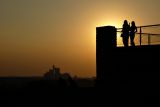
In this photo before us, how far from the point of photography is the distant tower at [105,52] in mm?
37156

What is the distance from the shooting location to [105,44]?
1479 inches

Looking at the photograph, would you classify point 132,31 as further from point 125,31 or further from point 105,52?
point 105,52

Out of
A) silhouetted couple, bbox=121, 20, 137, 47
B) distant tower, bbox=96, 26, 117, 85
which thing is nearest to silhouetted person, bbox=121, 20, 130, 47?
silhouetted couple, bbox=121, 20, 137, 47

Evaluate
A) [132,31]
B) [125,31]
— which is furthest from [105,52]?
[132,31]

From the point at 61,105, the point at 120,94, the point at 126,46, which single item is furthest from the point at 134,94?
the point at 61,105

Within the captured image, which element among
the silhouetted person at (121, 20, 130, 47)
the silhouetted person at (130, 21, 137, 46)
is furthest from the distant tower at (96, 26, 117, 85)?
the silhouetted person at (130, 21, 137, 46)

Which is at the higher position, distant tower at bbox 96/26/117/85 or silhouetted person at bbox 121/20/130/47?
silhouetted person at bbox 121/20/130/47

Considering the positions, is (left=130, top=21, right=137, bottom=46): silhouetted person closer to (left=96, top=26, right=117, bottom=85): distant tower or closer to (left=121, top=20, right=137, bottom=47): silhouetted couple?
(left=121, top=20, right=137, bottom=47): silhouetted couple

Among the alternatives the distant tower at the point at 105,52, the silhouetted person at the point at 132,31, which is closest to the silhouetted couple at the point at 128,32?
the silhouetted person at the point at 132,31

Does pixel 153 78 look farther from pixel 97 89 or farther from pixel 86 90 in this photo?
pixel 86 90

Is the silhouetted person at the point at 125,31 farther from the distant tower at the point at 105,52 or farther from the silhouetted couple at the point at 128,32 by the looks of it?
the distant tower at the point at 105,52

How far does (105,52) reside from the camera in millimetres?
37500

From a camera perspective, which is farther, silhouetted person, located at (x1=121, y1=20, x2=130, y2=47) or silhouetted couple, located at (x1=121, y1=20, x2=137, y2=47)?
silhouetted person, located at (x1=121, y1=20, x2=130, y2=47)

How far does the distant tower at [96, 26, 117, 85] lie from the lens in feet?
122
